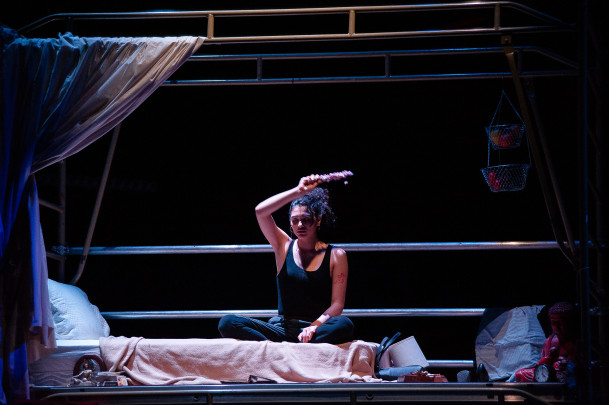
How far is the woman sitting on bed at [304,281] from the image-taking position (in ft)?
12.2

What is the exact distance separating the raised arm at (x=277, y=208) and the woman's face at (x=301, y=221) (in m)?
0.11

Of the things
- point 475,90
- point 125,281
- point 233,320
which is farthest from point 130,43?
point 475,90

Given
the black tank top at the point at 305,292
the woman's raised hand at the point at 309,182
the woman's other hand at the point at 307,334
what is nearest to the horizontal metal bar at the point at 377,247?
the black tank top at the point at 305,292

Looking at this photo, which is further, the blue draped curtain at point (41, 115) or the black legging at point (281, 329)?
the black legging at point (281, 329)

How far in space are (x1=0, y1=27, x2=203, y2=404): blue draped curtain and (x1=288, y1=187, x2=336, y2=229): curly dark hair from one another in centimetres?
110

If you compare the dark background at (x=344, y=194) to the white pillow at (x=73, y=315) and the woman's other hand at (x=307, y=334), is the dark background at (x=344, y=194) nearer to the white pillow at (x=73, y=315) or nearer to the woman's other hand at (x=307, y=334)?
the white pillow at (x=73, y=315)

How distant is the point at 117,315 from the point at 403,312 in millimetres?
1814

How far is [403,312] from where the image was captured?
164 inches

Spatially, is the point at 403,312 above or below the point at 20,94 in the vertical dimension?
below

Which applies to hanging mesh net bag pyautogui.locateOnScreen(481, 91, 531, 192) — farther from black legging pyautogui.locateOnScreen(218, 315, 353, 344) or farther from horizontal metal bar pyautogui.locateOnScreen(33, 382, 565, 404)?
horizontal metal bar pyautogui.locateOnScreen(33, 382, 565, 404)

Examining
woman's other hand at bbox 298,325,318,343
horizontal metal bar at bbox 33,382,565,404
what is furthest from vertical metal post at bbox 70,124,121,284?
woman's other hand at bbox 298,325,318,343

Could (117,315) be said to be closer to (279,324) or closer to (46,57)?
(279,324)

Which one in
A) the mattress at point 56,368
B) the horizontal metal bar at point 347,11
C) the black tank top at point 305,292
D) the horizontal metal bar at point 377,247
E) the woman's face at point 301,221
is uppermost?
the horizontal metal bar at point 347,11

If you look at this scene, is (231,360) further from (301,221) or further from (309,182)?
(309,182)
